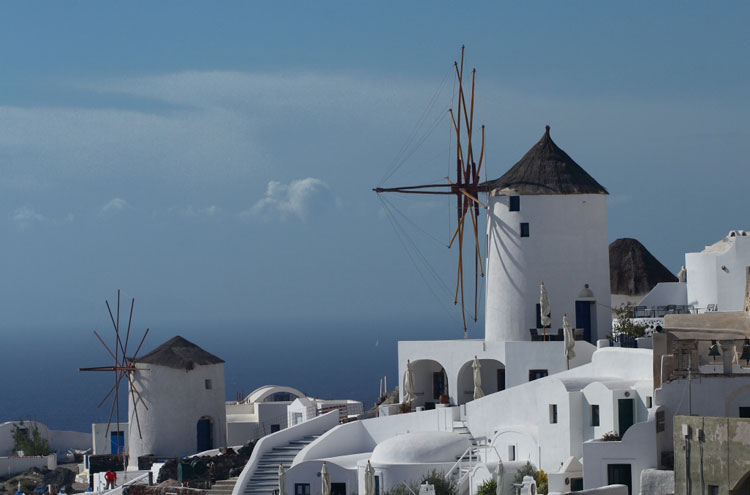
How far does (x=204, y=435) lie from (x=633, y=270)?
15126mm

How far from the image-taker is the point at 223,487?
127ft

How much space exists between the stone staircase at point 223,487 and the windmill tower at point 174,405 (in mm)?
8967

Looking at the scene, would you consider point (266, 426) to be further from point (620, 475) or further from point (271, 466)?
point (620, 475)

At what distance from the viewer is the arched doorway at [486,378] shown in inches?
1596

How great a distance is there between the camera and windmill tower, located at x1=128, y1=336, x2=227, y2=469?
47969 mm

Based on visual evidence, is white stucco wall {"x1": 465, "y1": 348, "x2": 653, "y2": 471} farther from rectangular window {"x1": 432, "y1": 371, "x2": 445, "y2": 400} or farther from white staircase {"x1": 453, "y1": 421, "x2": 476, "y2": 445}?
rectangular window {"x1": 432, "y1": 371, "x2": 445, "y2": 400}

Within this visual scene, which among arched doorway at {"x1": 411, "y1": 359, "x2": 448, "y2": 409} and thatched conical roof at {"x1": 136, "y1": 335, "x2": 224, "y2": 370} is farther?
thatched conical roof at {"x1": 136, "y1": 335, "x2": 224, "y2": 370}

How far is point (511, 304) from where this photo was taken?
1603 inches

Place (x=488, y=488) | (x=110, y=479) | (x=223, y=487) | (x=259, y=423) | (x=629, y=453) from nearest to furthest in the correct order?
1. (x=629, y=453)
2. (x=488, y=488)
3. (x=223, y=487)
4. (x=110, y=479)
5. (x=259, y=423)

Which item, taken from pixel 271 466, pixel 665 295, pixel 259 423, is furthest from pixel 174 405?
pixel 665 295

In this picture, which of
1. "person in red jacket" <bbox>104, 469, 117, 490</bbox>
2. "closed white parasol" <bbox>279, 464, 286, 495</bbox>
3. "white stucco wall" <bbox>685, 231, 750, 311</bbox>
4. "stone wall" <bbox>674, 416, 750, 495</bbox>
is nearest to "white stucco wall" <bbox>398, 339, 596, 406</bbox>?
"white stucco wall" <bbox>685, 231, 750, 311</bbox>

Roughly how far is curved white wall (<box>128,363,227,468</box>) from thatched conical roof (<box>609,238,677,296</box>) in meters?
13.9

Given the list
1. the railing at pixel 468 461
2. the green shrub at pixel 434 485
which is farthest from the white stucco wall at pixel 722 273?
the green shrub at pixel 434 485

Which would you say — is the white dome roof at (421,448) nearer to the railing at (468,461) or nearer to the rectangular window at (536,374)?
the railing at (468,461)
